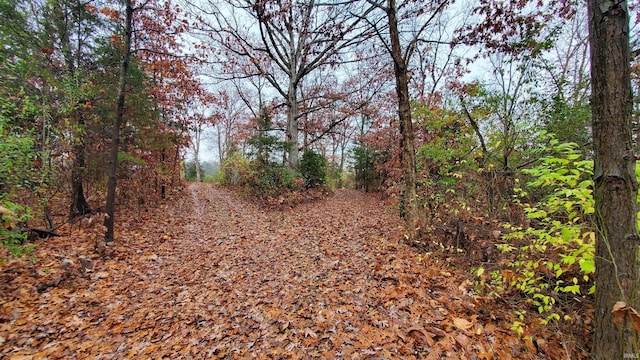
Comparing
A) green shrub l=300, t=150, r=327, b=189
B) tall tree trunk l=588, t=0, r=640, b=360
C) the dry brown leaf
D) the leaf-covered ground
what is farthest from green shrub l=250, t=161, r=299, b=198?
tall tree trunk l=588, t=0, r=640, b=360

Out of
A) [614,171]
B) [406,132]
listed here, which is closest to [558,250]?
[614,171]

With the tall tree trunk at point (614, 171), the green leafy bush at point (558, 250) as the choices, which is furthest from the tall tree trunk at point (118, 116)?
the tall tree trunk at point (614, 171)

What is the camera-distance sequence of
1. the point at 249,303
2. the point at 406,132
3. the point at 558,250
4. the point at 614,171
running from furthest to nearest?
the point at 406,132 → the point at 249,303 → the point at 558,250 → the point at 614,171

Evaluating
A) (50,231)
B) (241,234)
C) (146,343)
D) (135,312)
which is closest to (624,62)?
(146,343)

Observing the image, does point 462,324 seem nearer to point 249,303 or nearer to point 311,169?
point 249,303

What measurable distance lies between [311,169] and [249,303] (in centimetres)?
833

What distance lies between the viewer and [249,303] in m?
3.67

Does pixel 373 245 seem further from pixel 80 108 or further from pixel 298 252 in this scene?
pixel 80 108

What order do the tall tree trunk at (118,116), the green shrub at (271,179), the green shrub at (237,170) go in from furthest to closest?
the green shrub at (237,170) → the green shrub at (271,179) → the tall tree trunk at (118,116)

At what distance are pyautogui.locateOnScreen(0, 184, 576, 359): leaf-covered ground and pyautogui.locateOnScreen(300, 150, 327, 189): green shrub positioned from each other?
553 centimetres

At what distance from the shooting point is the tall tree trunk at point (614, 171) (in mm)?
1793

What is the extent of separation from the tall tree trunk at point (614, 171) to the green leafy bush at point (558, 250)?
11.3 inches

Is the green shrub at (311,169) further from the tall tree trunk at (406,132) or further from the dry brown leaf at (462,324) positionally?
the dry brown leaf at (462,324)

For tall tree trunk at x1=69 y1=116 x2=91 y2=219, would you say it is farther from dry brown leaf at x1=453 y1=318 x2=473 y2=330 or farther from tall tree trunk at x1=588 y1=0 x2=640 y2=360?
tall tree trunk at x1=588 y1=0 x2=640 y2=360
